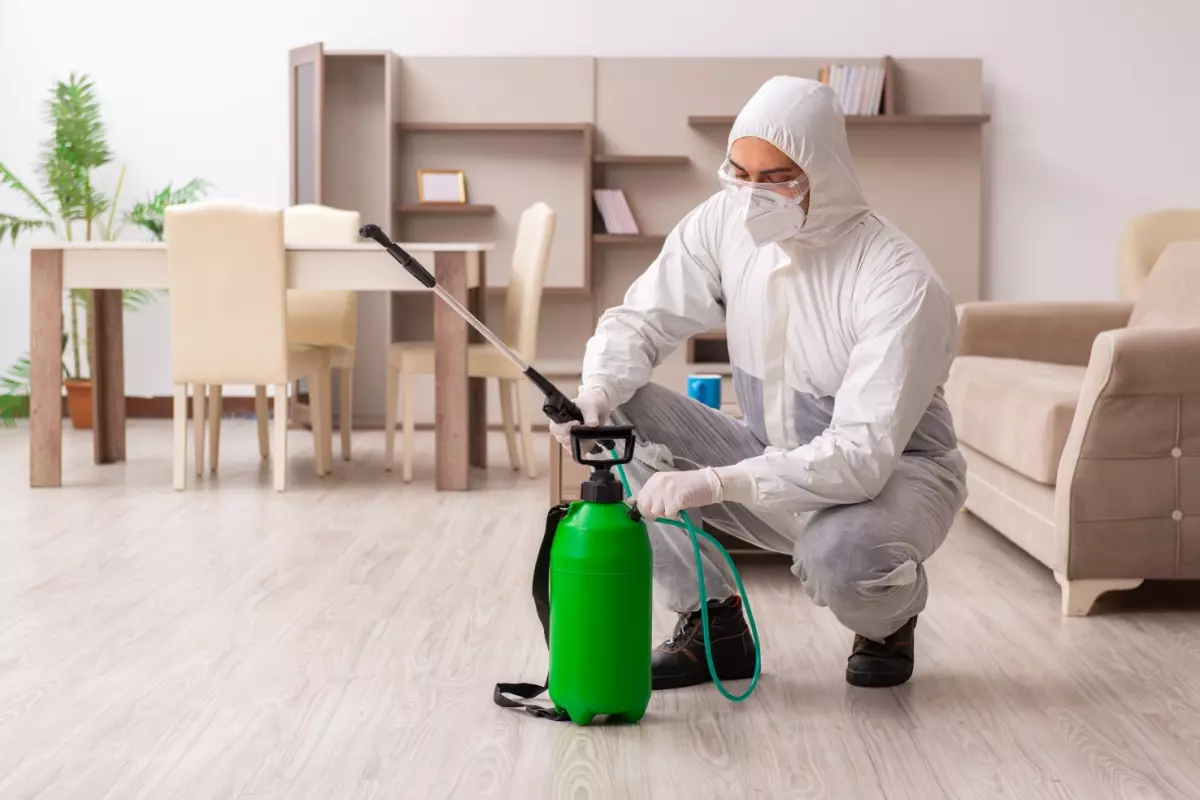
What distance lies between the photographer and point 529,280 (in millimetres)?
4480

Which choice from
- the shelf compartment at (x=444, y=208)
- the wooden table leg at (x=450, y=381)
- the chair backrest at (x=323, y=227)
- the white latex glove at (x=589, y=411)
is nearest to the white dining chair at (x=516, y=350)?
the wooden table leg at (x=450, y=381)

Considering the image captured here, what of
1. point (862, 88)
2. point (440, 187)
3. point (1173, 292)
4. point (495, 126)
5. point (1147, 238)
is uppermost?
point (862, 88)

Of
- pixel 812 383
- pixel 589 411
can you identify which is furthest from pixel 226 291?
pixel 812 383

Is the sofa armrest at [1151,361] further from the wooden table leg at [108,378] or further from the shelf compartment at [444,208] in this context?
the shelf compartment at [444,208]

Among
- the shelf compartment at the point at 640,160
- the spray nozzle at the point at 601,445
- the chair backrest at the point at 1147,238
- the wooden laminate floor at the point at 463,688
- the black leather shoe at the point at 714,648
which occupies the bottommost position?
the wooden laminate floor at the point at 463,688

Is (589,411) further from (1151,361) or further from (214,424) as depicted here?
(214,424)

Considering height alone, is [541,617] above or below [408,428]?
below

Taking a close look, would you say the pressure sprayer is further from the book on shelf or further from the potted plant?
the potted plant

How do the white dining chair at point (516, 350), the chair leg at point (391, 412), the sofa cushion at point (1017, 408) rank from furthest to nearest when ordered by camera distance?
1. the chair leg at point (391, 412)
2. the white dining chair at point (516, 350)
3. the sofa cushion at point (1017, 408)

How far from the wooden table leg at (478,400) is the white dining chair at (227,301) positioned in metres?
0.71

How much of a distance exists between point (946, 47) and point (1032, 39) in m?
0.37

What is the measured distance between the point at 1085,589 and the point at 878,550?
91 centimetres

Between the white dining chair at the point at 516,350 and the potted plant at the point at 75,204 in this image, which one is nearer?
the white dining chair at the point at 516,350

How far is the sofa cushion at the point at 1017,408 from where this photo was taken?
112 inches
